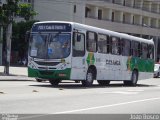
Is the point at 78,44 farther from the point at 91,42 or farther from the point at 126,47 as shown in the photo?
the point at 126,47

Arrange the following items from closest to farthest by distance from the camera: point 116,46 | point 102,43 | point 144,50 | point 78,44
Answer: point 78,44
point 102,43
point 116,46
point 144,50

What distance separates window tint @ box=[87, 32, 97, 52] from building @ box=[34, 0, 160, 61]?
49.1 meters

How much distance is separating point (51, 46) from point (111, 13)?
60653 millimetres

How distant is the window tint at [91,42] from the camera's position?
2584cm

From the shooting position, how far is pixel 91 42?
1030 inches

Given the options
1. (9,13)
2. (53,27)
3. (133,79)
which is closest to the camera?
(53,27)

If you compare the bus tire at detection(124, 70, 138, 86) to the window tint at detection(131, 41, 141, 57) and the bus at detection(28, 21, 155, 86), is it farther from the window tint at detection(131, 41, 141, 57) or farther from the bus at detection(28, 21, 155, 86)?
the bus at detection(28, 21, 155, 86)

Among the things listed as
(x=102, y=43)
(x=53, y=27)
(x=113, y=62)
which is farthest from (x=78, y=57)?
(x=113, y=62)

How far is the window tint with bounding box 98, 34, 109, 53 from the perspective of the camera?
27.3 meters

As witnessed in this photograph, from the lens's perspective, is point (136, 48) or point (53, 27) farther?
point (136, 48)

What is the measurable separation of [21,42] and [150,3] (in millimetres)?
34431

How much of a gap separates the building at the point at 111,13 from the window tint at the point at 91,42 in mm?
49108

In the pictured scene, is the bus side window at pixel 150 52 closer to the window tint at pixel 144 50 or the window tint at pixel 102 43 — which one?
the window tint at pixel 144 50

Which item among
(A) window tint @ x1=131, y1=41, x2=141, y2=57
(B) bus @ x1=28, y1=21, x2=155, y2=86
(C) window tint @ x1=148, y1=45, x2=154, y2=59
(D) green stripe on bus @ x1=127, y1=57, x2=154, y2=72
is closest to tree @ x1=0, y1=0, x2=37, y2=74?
(A) window tint @ x1=131, y1=41, x2=141, y2=57
